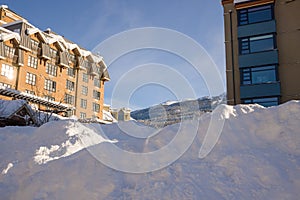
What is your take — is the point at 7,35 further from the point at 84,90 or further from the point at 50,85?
the point at 84,90

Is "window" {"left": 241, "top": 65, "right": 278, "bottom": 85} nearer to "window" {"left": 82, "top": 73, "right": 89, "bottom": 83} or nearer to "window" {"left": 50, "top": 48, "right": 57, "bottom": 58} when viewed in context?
"window" {"left": 50, "top": 48, "right": 57, "bottom": 58}

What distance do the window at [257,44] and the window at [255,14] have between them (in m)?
1.39

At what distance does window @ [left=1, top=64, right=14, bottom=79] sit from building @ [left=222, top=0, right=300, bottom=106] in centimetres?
2370

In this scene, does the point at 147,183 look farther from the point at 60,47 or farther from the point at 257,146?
the point at 60,47

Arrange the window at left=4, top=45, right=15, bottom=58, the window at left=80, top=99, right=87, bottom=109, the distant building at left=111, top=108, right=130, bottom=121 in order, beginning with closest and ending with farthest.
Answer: the distant building at left=111, top=108, right=130, bottom=121 → the window at left=4, top=45, right=15, bottom=58 → the window at left=80, top=99, right=87, bottom=109

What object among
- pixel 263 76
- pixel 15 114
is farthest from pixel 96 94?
pixel 263 76

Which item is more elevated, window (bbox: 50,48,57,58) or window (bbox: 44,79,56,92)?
window (bbox: 50,48,57,58)

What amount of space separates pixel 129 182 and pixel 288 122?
5623mm

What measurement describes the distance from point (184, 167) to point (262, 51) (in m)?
16.9

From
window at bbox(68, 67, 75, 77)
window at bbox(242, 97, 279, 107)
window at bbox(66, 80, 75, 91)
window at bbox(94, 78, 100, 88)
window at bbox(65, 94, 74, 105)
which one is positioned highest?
window at bbox(68, 67, 75, 77)

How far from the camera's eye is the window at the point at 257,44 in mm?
20906

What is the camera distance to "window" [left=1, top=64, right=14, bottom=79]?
29.9 m

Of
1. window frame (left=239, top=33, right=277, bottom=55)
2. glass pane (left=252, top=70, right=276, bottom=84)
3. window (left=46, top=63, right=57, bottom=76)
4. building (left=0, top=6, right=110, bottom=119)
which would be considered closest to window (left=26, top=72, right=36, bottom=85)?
building (left=0, top=6, right=110, bottom=119)

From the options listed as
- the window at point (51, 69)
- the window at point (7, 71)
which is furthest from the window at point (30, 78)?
the window at point (51, 69)
